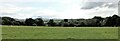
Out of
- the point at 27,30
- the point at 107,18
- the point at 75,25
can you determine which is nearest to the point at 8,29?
the point at 27,30

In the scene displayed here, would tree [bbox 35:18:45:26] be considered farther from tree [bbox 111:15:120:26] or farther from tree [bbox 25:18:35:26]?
tree [bbox 111:15:120:26]

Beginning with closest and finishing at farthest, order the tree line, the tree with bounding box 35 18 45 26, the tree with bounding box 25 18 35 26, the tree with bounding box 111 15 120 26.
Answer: the tree with bounding box 111 15 120 26
the tree line
the tree with bounding box 25 18 35 26
the tree with bounding box 35 18 45 26

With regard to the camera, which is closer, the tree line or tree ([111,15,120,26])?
tree ([111,15,120,26])

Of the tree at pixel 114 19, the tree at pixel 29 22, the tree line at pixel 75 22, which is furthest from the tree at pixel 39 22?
the tree at pixel 114 19

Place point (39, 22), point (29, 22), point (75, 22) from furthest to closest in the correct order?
point (39, 22) → point (75, 22) → point (29, 22)

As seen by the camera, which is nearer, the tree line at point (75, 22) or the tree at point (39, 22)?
the tree line at point (75, 22)

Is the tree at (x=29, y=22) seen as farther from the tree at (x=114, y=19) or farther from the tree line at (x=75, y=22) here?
the tree at (x=114, y=19)

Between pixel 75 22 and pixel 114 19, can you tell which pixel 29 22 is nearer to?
pixel 75 22

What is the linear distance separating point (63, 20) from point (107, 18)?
9.91 ft

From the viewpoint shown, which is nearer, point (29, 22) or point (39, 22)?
point (29, 22)

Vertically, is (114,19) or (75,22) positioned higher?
(114,19)

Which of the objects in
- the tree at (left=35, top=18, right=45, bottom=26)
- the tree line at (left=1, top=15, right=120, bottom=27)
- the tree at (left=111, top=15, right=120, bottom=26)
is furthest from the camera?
the tree at (left=35, top=18, right=45, bottom=26)

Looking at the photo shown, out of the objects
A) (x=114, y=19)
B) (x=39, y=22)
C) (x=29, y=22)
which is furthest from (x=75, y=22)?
(x=29, y=22)

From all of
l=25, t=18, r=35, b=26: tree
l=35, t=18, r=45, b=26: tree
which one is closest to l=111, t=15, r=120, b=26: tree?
l=35, t=18, r=45, b=26: tree
